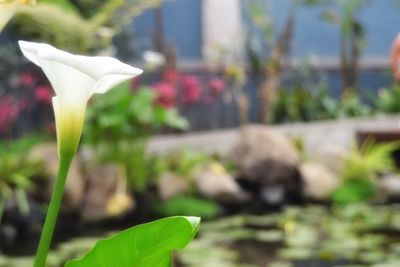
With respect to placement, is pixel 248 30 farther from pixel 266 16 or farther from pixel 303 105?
pixel 303 105

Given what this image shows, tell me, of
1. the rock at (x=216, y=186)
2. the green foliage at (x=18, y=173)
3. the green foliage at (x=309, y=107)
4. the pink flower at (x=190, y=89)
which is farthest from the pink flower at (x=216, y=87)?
the green foliage at (x=18, y=173)

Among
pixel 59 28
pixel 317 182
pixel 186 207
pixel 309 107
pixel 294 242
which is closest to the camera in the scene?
pixel 294 242

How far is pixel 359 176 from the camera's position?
482 cm

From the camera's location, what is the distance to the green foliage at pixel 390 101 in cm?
738

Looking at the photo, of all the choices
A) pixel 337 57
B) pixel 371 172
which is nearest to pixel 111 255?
pixel 371 172

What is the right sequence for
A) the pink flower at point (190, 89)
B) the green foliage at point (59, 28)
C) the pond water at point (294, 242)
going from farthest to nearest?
the pink flower at point (190, 89) < the green foliage at point (59, 28) < the pond water at point (294, 242)

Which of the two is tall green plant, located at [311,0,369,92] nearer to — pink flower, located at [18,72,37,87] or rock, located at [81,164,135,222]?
pink flower, located at [18,72,37,87]

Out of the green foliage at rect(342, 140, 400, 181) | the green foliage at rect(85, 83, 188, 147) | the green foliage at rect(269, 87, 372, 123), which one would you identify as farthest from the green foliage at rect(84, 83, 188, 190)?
the green foliage at rect(269, 87, 372, 123)

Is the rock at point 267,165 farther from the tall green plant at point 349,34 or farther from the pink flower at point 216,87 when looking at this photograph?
the tall green plant at point 349,34

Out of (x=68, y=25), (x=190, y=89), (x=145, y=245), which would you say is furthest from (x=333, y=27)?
(x=145, y=245)

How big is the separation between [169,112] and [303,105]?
3139 millimetres

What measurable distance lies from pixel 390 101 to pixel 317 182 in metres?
3.05

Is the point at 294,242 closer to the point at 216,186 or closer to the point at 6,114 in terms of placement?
the point at 216,186

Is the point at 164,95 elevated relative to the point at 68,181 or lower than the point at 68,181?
elevated
